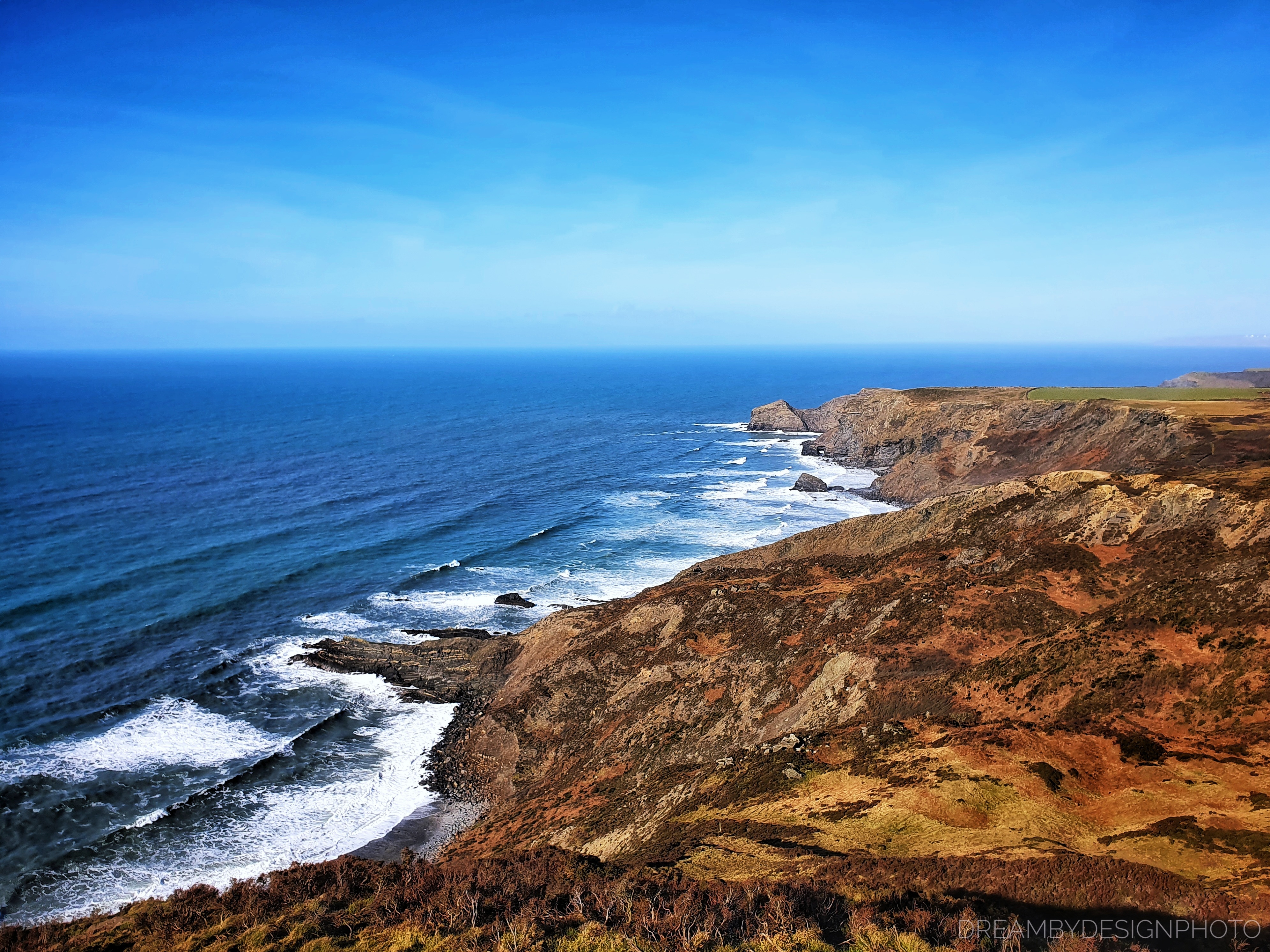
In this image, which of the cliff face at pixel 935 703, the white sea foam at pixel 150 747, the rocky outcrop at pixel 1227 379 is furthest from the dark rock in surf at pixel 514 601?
the rocky outcrop at pixel 1227 379

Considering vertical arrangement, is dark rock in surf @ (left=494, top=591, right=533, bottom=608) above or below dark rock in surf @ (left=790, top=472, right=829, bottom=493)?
below

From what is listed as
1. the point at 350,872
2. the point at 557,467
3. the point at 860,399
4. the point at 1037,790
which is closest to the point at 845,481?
the point at 860,399

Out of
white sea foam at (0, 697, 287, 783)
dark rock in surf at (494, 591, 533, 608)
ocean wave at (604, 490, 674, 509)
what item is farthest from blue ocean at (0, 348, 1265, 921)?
dark rock in surf at (494, 591, 533, 608)

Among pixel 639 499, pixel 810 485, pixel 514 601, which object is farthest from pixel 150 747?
pixel 810 485

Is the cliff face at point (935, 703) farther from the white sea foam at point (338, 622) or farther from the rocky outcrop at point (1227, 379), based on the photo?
the rocky outcrop at point (1227, 379)

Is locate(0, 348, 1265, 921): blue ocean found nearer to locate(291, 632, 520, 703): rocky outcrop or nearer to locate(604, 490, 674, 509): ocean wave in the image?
locate(604, 490, 674, 509): ocean wave

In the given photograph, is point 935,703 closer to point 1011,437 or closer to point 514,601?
point 514,601
